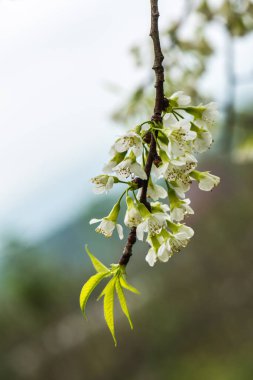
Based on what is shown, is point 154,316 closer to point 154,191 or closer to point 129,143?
point 154,191

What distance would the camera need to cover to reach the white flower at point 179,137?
2.54ft

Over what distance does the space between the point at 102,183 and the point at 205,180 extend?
173 millimetres

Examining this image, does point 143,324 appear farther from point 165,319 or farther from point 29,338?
point 29,338

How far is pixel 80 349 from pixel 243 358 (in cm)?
261

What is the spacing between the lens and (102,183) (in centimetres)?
88

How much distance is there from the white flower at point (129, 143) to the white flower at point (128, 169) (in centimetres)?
2

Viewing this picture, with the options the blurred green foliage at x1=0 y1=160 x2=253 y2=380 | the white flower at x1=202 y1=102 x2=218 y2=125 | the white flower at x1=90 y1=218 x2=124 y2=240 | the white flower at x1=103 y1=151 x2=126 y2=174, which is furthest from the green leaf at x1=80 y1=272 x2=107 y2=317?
the blurred green foliage at x1=0 y1=160 x2=253 y2=380

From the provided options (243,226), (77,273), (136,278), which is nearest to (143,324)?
(136,278)

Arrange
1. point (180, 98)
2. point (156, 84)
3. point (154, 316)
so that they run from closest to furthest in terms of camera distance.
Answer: point (156, 84) < point (180, 98) < point (154, 316)

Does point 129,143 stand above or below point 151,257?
above

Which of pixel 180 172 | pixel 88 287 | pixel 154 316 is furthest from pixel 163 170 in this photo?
pixel 154 316

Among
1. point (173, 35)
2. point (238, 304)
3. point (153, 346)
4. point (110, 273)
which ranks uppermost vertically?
point (173, 35)

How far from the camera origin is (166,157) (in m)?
0.80

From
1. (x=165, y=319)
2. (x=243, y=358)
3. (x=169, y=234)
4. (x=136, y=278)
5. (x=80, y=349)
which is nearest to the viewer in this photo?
(x=169, y=234)
